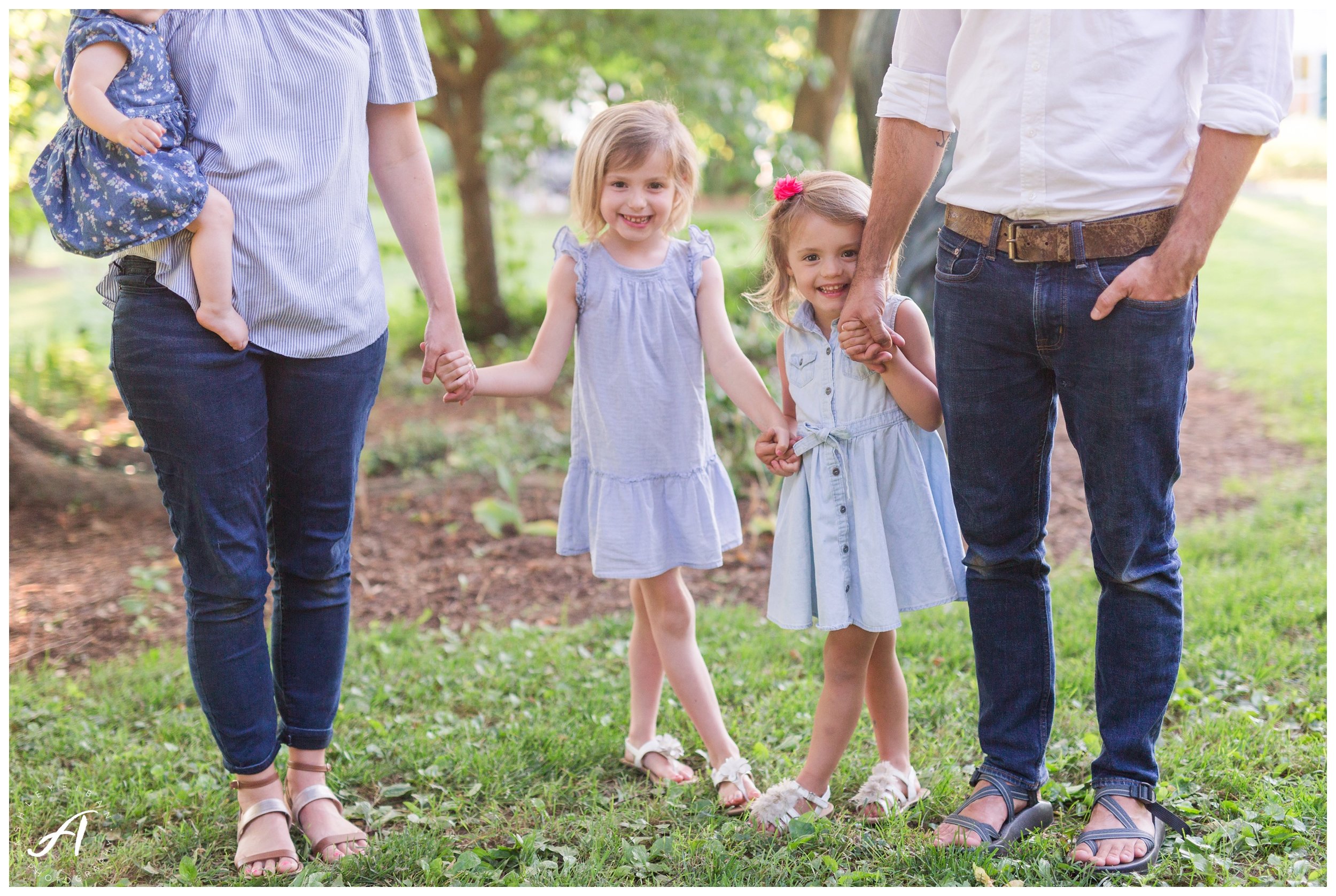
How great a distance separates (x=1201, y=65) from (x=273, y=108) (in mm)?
1693

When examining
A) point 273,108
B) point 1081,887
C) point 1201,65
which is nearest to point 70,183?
point 273,108

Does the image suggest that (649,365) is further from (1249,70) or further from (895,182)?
(1249,70)

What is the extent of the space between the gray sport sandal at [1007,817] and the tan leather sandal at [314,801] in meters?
1.27

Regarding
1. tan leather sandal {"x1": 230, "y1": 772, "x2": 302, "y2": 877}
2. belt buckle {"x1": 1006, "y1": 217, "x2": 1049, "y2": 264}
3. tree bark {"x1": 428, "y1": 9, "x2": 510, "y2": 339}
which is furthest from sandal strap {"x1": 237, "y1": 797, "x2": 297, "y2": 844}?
tree bark {"x1": 428, "y1": 9, "x2": 510, "y2": 339}

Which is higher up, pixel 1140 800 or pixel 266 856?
pixel 1140 800

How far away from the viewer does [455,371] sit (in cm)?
224

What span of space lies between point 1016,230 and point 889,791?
1247mm

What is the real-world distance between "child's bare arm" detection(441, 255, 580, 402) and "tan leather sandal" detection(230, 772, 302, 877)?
96 centimetres

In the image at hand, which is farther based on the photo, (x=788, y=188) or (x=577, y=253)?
(x=577, y=253)

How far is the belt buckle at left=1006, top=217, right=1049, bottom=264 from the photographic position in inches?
77.0

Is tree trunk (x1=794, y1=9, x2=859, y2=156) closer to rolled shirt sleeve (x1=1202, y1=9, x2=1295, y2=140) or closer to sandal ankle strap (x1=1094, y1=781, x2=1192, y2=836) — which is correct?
rolled shirt sleeve (x1=1202, y1=9, x2=1295, y2=140)

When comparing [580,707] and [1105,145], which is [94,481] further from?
[1105,145]

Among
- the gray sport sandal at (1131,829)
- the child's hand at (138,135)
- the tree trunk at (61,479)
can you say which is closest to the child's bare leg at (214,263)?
the child's hand at (138,135)

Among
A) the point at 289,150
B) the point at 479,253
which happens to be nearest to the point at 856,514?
the point at 289,150
